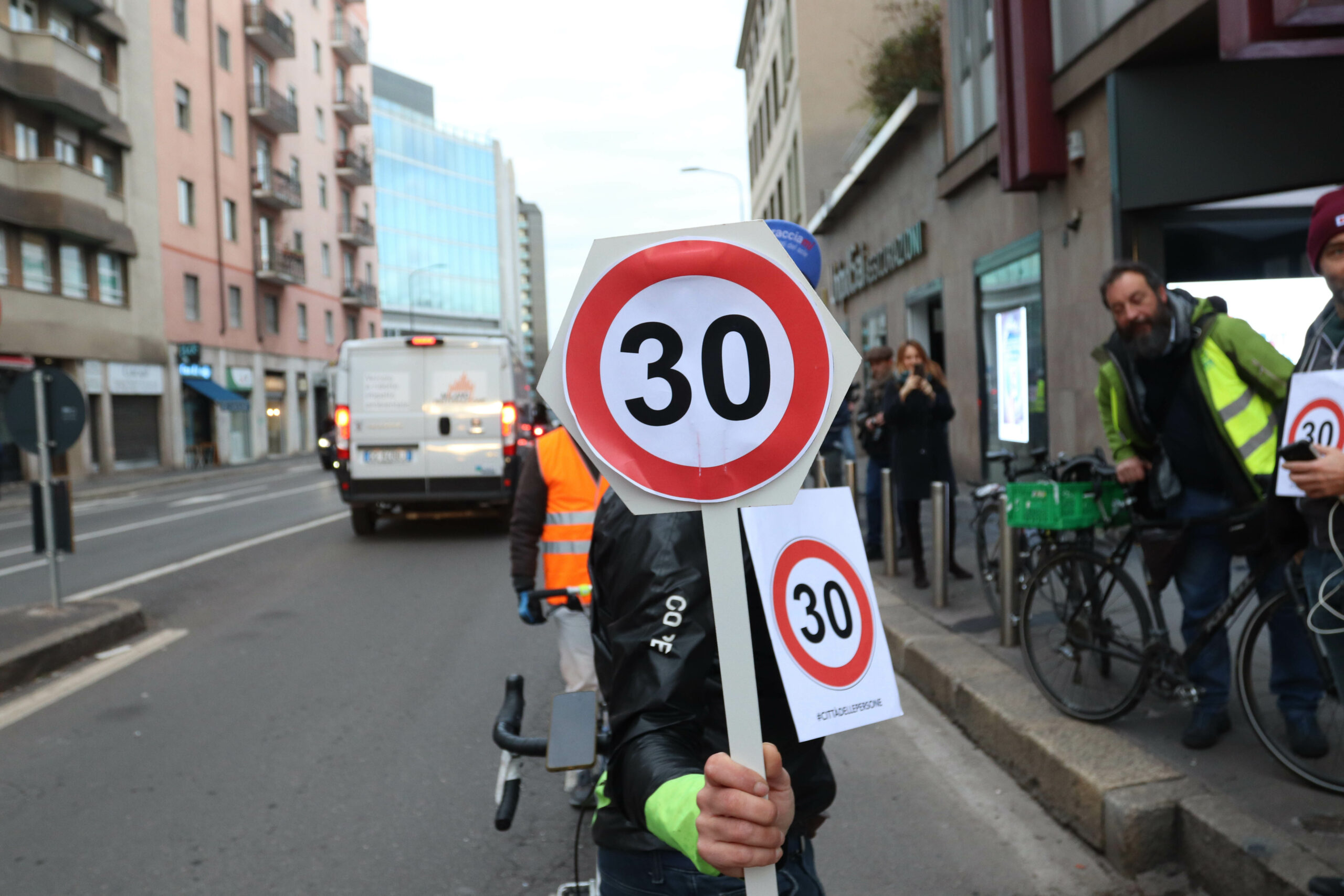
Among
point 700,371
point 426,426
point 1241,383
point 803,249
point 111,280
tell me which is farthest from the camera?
point 111,280

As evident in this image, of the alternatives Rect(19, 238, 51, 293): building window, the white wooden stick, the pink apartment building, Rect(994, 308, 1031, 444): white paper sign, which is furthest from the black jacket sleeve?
the pink apartment building

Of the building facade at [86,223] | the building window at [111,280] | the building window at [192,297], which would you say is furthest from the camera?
the building window at [192,297]

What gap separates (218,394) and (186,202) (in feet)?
21.8

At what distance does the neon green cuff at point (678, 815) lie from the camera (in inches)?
56.7

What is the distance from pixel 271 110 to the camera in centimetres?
4203

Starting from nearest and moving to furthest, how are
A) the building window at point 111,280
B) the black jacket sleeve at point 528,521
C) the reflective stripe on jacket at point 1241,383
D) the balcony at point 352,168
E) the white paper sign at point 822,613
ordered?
the white paper sign at point 822,613 < the reflective stripe on jacket at point 1241,383 < the black jacket sleeve at point 528,521 < the building window at point 111,280 < the balcony at point 352,168

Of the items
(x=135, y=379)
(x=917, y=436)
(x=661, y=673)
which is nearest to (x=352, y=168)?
(x=135, y=379)

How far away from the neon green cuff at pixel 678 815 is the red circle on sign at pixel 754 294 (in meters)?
0.44

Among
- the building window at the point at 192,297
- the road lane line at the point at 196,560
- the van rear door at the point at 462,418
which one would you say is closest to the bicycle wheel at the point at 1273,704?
the road lane line at the point at 196,560

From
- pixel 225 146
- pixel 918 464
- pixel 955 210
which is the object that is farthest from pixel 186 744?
pixel 225 146

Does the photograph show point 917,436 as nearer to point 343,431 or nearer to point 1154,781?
point 1154,781

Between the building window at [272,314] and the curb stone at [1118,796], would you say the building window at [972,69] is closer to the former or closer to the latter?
the curb stone at [1118,796]

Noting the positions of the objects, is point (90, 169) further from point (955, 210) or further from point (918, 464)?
point (918, 464)

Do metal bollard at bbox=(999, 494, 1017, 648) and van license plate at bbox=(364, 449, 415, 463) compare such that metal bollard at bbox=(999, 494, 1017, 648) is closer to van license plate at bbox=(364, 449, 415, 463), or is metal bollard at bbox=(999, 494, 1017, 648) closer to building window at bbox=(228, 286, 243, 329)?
van license plate at bbox=(364, 449, 415, 463)
